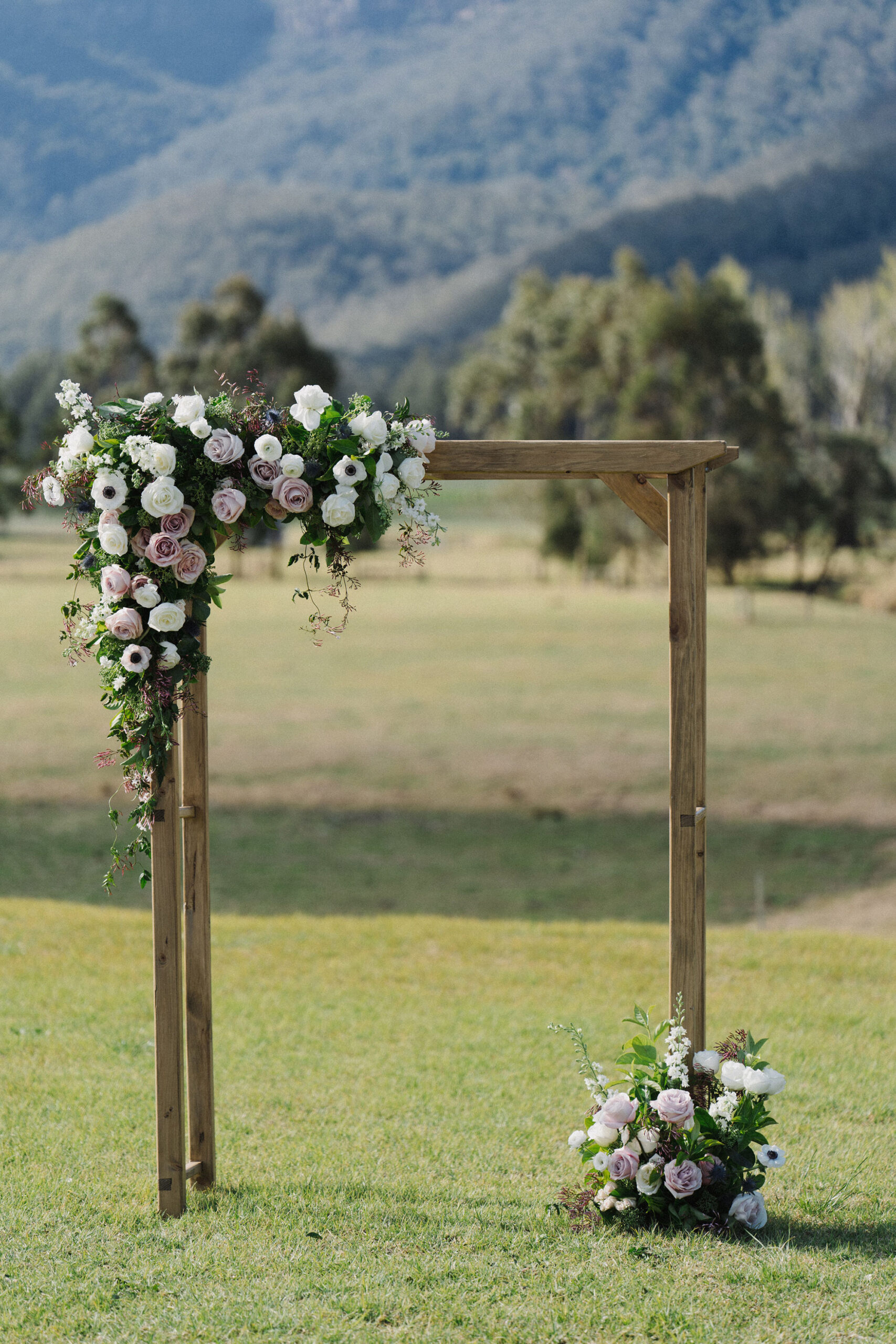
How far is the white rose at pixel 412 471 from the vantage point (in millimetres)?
4055

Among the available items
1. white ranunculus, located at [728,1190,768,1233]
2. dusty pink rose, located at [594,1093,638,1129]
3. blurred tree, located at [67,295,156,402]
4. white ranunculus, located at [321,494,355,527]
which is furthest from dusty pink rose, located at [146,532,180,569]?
blurred tree, located at [67,295,156,402]

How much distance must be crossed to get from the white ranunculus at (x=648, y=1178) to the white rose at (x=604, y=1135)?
0.13m

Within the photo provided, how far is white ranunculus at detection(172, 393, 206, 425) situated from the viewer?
3.92 metres

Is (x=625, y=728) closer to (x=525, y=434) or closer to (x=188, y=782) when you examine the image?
(x=188, y=782)

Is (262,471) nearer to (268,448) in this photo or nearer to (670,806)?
(268,448)

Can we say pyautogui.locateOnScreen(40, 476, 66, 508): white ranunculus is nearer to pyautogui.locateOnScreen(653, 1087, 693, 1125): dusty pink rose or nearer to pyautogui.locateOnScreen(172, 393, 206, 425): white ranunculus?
pyautogui.locateOnScreen(172, 393, 206, 425): white ranunculus

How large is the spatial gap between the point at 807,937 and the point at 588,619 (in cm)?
2216

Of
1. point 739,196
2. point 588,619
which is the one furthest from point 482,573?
point 739,196

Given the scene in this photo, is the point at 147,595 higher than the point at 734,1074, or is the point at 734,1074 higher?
the point at 147,595

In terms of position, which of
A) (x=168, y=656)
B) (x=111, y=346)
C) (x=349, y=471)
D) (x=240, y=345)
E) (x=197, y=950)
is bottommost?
(x=197, y=950)

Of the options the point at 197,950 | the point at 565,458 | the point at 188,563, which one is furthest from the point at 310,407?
the point at 197,950

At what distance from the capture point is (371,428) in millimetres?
4035

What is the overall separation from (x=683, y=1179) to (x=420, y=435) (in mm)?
2545

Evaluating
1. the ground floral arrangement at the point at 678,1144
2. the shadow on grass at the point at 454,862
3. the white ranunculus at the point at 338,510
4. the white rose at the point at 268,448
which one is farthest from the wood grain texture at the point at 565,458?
the shadow on grass at the point at 454,862
